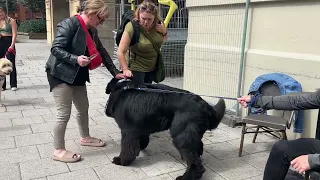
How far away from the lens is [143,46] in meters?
3.62

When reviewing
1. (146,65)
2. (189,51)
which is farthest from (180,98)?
(189,51)

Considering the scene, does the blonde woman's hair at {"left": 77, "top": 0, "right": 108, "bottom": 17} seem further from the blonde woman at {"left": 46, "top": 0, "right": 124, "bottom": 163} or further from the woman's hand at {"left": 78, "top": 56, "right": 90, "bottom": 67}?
the woman's hand at {"left": 78, "top": 56, "right": 90, "bottom": 67}

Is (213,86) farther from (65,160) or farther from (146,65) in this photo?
(65,160)

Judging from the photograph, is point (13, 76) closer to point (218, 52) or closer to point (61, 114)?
point (61, 114)

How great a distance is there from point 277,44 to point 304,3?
2.11ft

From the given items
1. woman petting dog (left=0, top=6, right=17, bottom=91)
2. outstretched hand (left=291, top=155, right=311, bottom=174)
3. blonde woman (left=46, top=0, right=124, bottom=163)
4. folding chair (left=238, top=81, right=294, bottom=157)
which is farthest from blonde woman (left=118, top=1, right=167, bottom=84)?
woman petting dog (left=0, top=6, right=17, bottom=91)

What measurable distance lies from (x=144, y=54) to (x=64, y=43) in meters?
0.96

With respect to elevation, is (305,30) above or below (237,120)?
above

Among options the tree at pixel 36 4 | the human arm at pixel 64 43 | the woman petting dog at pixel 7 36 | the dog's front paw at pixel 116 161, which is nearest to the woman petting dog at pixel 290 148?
the dog's front paw at pixel 116 161

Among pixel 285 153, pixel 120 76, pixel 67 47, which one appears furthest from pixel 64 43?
pixel 285 153

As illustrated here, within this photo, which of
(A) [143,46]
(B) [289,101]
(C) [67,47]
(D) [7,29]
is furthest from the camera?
(D) [7,29]

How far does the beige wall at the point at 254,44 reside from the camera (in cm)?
385

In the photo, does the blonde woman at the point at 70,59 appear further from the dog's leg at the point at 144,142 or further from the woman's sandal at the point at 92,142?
the dog's leg at the point at 144,142

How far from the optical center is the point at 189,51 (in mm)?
6008
